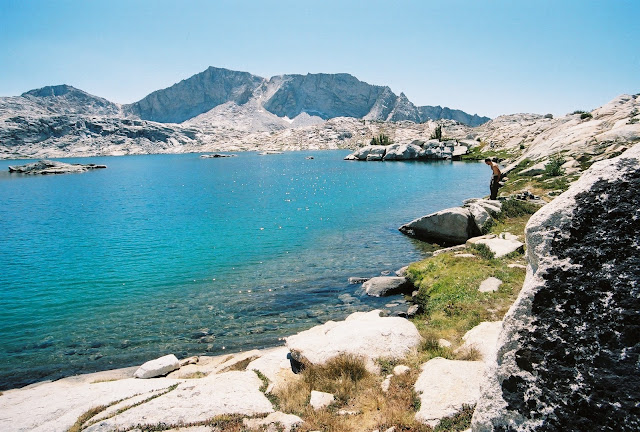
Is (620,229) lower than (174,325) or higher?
higher

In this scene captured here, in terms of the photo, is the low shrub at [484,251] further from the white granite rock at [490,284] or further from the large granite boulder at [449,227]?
the large granite boulder at [449,227]

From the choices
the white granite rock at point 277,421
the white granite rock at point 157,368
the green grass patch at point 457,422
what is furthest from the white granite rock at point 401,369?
the white granite rock at point 157,368

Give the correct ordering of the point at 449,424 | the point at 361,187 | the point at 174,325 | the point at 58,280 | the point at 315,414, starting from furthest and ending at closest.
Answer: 1. the point at 361,187
2. the point at 58,280
3. the point at 174,325
4. the point at 315,414
5. the point at 449,424

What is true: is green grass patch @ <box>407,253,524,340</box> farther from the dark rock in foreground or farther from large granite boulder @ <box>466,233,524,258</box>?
the dark rock in foreground

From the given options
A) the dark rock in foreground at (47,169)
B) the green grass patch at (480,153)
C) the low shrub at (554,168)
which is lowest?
the dark rock in foreground at (47,169)

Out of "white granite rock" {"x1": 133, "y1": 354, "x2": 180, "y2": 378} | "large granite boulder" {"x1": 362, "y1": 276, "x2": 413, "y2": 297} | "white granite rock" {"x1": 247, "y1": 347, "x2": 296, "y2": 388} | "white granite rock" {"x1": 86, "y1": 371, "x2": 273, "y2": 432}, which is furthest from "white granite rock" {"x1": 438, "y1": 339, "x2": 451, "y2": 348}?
"white granite rock" {"x1": 133, "y1": 354, "x2": 180, "y2": 378}

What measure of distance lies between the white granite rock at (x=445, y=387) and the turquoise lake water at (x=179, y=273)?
35.7 ft

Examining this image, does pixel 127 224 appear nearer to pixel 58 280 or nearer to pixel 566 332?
pixel 58 280

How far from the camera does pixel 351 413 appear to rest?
8.65 metres

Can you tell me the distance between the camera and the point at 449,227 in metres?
31.8

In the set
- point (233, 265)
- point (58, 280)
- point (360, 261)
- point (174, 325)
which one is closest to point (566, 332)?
point (174, 325)

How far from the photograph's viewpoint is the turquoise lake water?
19125 mm

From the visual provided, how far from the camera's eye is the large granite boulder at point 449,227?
101 feet

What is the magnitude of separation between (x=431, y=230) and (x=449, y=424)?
1078 inches
